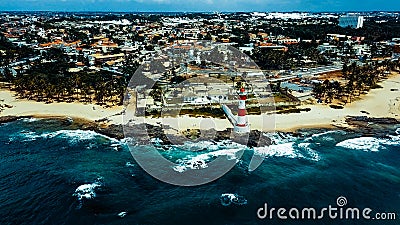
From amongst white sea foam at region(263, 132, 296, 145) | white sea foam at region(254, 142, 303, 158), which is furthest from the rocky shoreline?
white sea foam at region(254, 142, 303, 158)

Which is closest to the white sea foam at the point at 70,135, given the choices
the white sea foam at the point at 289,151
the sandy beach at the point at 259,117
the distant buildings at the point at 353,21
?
the sandy beach at the point at 259,117

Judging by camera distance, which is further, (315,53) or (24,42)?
(24,42)

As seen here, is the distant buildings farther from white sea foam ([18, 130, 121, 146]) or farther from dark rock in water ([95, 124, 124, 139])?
white sea foam ([18, 130, 121, 146])

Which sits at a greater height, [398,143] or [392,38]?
[392,38]

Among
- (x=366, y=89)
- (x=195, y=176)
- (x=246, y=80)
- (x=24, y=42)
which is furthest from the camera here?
(x=24, y=42)

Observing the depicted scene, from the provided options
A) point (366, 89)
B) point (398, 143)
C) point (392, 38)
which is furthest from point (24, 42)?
point (392, 38)

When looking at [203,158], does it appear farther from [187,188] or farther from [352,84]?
[352,84]

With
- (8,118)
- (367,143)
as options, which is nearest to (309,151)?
(367,143)

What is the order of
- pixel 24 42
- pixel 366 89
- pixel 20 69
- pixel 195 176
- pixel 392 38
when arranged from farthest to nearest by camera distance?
A: 1. pixel 392 38
2. pixel 24 42
3. pixel 20 69
4. pixel 366 89
5. pixel 195 176

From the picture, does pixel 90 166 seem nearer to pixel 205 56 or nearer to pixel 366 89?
pixel 366 89
